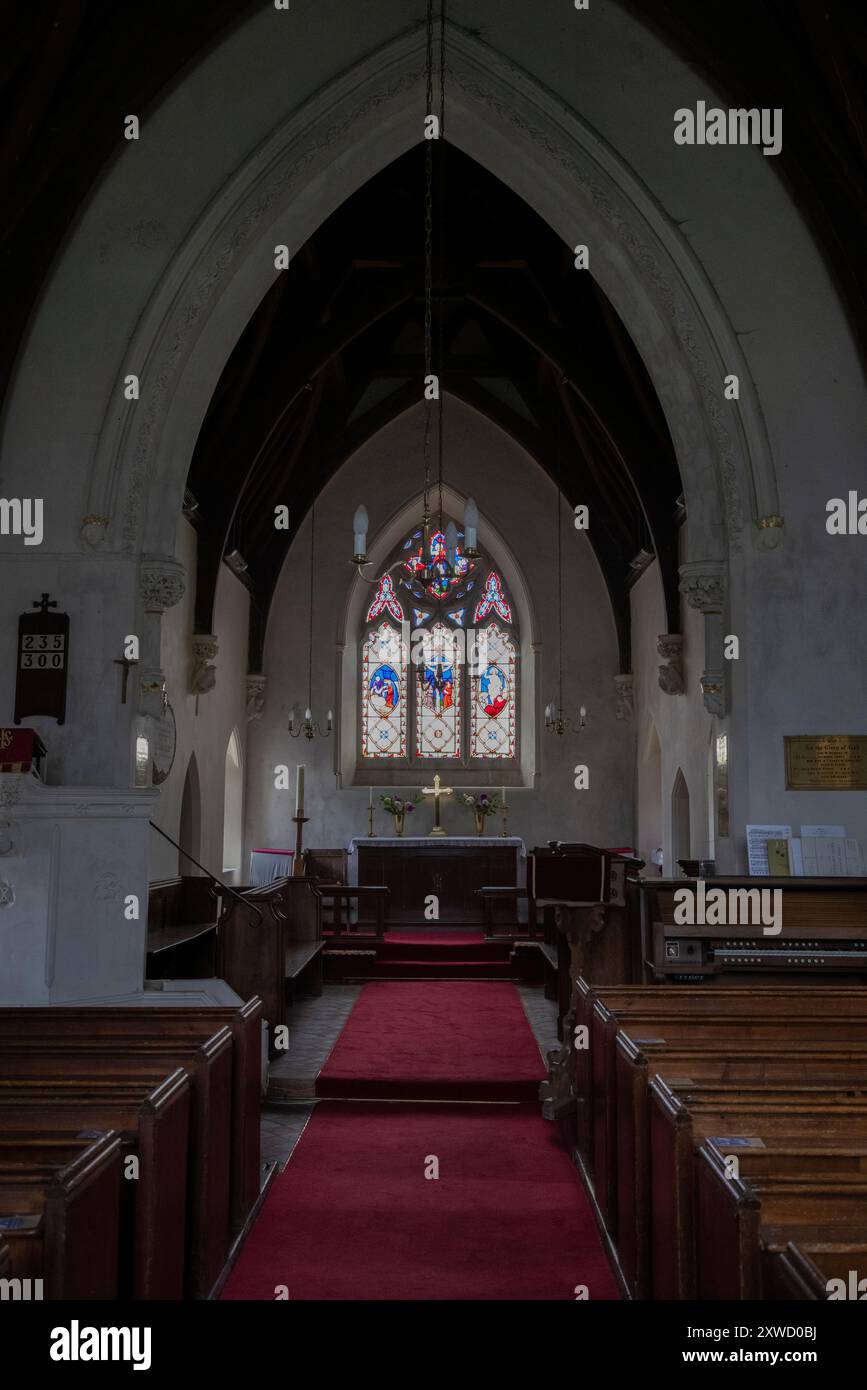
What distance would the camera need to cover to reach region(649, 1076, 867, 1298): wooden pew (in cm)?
243

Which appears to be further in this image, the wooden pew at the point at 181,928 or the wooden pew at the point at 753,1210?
the wooden pew at the point at 181,928

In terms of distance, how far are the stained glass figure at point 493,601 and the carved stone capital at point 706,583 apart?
7.65m

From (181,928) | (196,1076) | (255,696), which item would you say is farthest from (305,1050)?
(255,696)

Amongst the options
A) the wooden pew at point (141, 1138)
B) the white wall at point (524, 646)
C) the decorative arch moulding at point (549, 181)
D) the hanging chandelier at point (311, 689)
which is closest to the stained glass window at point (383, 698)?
the white wall at point (524, 646)

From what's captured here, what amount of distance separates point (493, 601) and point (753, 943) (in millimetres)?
9240

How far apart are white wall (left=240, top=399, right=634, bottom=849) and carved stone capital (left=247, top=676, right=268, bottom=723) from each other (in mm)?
165

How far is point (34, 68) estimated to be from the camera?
5863 mm

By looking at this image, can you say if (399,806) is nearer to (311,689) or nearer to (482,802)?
(482,802)

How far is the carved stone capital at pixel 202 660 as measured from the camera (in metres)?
10.9

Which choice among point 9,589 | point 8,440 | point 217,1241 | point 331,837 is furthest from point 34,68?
point 331,837

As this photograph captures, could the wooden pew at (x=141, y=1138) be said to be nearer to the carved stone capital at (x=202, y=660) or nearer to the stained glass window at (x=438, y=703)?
the carved stone capital at (x=202, y=660)

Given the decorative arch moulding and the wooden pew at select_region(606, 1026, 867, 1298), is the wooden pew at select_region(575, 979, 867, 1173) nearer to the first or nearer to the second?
the wooden pew at select_region(606, 1026, 867, 1298)

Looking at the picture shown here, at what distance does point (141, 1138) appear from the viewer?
2584 mm

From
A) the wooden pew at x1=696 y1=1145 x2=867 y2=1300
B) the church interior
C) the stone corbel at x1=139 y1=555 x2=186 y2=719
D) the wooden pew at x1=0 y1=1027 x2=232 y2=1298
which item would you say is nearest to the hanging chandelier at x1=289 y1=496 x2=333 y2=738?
the church interior
